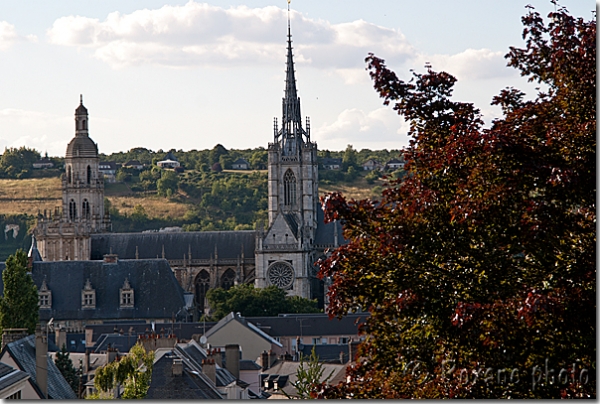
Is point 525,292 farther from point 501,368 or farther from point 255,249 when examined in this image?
point 255,249

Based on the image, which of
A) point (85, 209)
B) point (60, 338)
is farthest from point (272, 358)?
point (85, 209)

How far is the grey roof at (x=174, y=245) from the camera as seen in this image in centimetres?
11275

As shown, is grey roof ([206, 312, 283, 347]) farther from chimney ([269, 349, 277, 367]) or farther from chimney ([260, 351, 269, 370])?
chimney ([260, 351, 269, 370])

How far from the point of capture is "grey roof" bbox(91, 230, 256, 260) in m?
113

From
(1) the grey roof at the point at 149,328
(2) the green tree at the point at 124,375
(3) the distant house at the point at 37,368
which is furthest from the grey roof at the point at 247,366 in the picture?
(1) the grey roof at the point at 149,328

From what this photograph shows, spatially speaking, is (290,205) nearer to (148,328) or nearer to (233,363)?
(148,328)

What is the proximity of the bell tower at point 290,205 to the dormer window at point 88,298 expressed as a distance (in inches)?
658

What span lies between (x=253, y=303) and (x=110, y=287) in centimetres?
1006

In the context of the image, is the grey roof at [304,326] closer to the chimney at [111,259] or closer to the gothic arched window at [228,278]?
the chimney at [111,259]

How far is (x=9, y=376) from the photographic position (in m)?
33.0

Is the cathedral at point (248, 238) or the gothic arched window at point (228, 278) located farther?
the gothic arched window at point (228, 278)

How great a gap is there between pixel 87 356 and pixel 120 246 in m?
53.2

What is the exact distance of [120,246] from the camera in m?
113

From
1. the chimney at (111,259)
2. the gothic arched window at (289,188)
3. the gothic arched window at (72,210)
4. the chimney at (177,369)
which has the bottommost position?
the chimney at (177,369)
